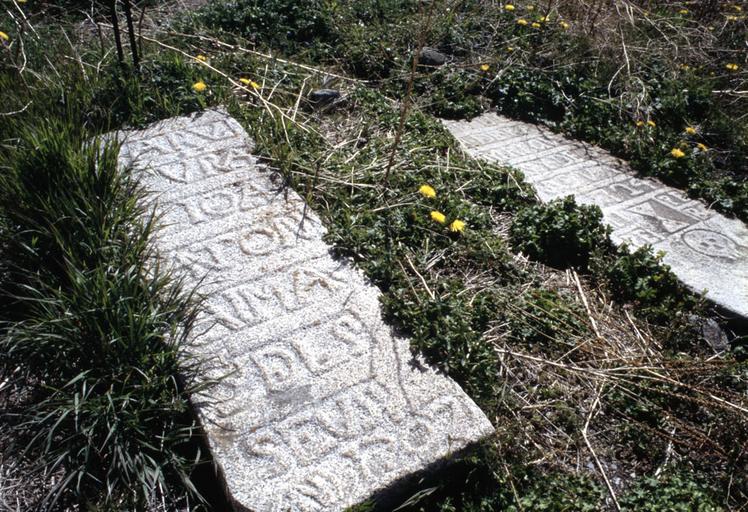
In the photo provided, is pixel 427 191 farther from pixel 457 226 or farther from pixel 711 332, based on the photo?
pixel 711 332

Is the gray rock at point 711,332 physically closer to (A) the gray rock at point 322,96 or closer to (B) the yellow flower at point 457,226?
(B) the yellow flower at point 457,226

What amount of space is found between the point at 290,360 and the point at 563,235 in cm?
159

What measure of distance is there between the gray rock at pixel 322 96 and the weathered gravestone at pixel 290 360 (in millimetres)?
1034

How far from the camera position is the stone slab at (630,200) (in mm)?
3260

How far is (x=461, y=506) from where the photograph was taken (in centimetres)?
224

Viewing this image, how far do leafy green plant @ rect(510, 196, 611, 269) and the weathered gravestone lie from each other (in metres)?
0.97

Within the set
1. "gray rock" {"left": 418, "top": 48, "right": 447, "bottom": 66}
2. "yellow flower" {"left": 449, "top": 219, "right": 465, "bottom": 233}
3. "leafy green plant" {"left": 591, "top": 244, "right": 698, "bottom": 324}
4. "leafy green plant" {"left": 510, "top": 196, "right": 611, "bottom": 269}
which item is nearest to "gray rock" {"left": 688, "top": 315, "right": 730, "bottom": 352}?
"leafy green plant" {"left": 591, "top": 244, "right": 698, "bottom": 324}

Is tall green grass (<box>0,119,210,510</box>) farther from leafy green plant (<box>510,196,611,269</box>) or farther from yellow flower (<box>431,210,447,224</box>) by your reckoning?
leafy green plant (<box>510,196,611,269</box>)

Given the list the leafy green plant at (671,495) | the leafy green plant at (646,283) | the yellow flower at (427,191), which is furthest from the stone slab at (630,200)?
the leafy green plant at (671,495)

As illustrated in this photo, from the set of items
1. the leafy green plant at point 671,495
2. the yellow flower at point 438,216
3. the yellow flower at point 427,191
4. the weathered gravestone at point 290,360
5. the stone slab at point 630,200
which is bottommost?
the leafy green plant at point 671,495

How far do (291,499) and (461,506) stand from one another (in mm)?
583

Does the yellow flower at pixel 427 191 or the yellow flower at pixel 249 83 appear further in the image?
the yellow flower at pixel 249 83

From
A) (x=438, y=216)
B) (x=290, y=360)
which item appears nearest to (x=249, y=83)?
(x=438, y=216)

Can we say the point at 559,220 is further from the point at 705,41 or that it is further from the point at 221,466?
the point at 705,41
